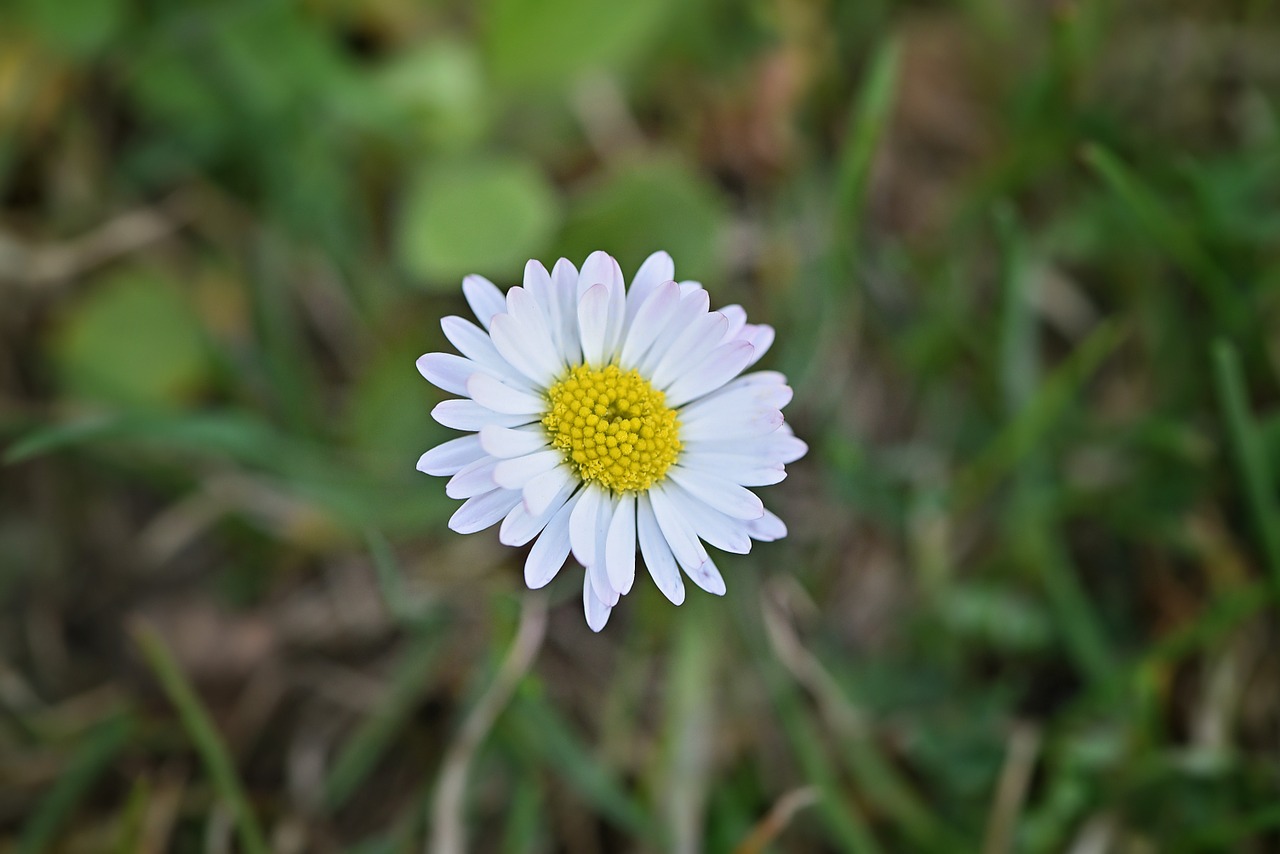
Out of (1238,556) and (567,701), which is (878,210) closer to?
(1238,556)

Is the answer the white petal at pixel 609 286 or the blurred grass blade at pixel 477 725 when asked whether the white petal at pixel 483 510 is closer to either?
the white petal at pixel 609 286

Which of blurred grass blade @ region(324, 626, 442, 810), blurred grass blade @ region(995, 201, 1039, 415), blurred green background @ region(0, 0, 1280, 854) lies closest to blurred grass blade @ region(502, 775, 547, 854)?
blurred green background @ region(0, 0, 1280, 854)

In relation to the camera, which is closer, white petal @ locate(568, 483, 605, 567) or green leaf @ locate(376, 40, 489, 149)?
white petal @ locate(568, 483, 605, 567)

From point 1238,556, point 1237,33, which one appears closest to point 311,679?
point 1238,556

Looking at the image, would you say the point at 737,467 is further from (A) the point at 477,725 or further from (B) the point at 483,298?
(A) the point at 477,725

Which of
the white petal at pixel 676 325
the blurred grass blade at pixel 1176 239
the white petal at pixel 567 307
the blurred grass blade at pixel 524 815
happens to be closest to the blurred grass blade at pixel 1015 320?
the blurred grass blade at pixel 1176 239

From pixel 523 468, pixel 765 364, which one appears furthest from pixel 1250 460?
pixel 523 468

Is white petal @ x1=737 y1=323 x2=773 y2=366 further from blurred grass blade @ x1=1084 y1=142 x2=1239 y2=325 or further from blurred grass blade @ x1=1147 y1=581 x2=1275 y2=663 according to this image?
blurred grass blade @ x1=1147 y1=581 x2=1275 y2=663
